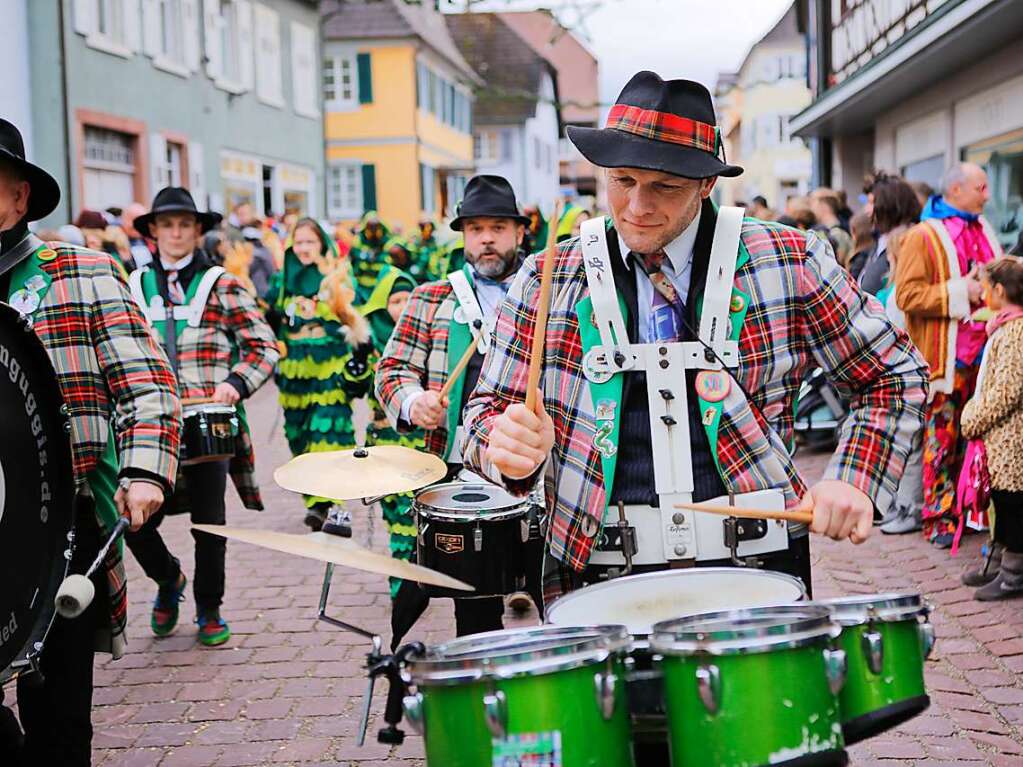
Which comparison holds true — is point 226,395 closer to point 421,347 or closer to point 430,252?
point 421,347

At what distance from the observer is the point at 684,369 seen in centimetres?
296

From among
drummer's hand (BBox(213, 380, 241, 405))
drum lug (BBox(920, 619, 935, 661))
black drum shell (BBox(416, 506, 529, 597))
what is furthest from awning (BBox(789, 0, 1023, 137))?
drum lug (BBox(920, 619, 935, 661))

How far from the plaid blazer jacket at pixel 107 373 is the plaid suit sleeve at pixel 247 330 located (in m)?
2.80

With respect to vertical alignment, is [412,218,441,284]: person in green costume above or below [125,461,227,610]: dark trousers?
above

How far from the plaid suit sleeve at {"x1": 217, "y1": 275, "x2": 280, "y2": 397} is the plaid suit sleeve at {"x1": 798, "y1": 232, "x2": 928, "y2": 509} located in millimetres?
3946

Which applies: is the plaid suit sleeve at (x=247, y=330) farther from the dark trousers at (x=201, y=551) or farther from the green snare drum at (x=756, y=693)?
the green snare drum at (x=756, y=693)

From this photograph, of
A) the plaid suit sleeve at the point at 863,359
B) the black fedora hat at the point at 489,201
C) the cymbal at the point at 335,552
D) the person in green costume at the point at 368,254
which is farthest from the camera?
the person in green costume at the point at 368,254

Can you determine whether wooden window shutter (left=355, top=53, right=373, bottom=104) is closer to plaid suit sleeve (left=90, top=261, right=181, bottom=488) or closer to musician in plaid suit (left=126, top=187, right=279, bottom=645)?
musician in plaid suit (left=126, top=187, right=279, bottom=645)

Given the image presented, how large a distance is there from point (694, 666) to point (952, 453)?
5.99 m

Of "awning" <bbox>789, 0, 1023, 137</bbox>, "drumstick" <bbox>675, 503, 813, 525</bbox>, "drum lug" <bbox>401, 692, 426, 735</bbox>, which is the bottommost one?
"drum lug" <bbox>401, 692, 426, 735</bbox>

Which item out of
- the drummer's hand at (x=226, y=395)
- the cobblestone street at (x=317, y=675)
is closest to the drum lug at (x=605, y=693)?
the cobblestone street at (x=317, y=675)

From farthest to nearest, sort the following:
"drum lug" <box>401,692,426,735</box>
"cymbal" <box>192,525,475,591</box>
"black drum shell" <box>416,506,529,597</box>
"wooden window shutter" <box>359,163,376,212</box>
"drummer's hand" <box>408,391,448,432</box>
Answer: "wooden window shutter" <box>359,163,376,212</box>
"drummer's hand" <box>408,391,448,432</box>
"black drum shell" <box>416,506,529,597</box>
"cymbal" <box>192,525,475,591</box>
"drum lug" <box>401,692,426,735</box>

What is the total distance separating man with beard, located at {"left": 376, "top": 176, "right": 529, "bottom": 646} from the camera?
18.1 ft

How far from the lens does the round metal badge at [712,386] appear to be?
116 inches
